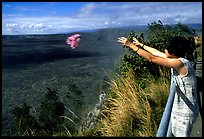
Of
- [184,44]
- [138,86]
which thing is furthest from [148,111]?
[184,44]

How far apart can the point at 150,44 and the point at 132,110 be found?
3146mm

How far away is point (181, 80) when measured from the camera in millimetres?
3686

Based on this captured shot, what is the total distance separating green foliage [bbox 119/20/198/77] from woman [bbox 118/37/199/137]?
4.00 m

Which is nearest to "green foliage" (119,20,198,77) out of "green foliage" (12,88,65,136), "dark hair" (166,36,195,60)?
"green foliage" (12,88,65,136)

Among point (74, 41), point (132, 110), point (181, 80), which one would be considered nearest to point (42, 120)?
point (132, 110)

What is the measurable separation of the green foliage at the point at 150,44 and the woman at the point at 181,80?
4.00 meters

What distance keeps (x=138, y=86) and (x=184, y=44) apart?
372cm

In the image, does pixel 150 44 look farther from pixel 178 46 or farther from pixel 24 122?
pixel 178 46

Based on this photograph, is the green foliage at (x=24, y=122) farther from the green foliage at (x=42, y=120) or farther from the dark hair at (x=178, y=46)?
the dark hair at (x=178, y=46)

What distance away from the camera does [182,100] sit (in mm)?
3744

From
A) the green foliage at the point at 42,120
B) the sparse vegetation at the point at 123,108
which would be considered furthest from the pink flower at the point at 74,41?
the green foliage at the point at 42,120

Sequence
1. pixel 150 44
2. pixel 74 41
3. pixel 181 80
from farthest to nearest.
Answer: pixel 150 44 < pixel 74 41 < pixel 181 80

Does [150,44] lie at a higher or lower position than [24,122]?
higher

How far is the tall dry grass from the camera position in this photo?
5.58m
